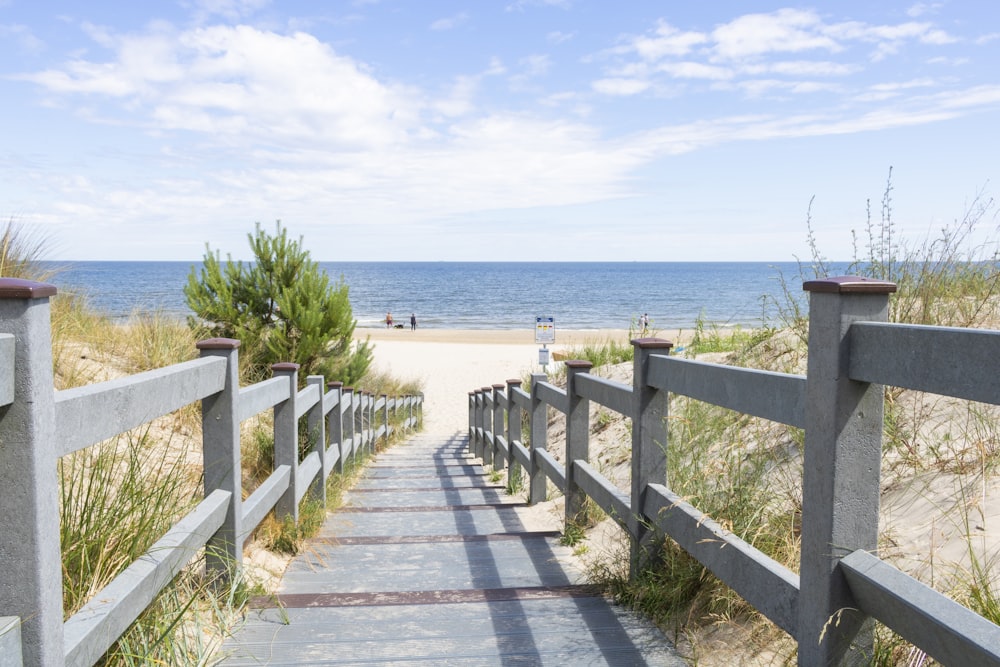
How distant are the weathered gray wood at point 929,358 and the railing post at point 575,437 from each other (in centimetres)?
323

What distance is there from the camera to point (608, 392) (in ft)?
15.5

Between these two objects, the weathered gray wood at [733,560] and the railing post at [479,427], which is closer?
the weathered gray wood at [733,560]

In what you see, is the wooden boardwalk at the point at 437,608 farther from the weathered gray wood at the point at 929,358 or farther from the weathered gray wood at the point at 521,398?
the weathered gray wood at the point at 929,358

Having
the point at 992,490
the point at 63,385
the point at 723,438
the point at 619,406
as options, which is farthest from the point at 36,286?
the point at 63,385

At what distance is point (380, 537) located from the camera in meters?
5.55

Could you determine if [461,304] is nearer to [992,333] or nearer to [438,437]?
[438,437]

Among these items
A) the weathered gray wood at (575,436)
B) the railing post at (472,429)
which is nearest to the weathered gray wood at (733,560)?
the weathered gray wood at (575,436)

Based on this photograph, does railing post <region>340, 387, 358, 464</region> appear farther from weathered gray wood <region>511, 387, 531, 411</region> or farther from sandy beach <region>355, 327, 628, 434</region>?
sandy beach <region>355, 327, 628, 434</region>

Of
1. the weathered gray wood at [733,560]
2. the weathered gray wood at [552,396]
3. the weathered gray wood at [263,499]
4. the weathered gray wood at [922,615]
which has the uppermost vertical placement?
the weathered gray wood at [922,615]

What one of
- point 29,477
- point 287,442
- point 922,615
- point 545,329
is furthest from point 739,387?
point 545,329

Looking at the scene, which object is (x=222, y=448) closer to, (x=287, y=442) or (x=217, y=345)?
(x=217, y=345)

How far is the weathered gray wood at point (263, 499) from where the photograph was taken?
4105 mm

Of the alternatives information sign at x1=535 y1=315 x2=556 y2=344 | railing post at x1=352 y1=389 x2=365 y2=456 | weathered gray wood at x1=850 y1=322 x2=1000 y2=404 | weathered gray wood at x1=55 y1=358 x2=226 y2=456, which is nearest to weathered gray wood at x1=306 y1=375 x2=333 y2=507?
weathered gray wood at x1=55 y1=358 x2=226 y2=456

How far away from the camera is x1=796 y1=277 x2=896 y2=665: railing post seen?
7.55 ft
